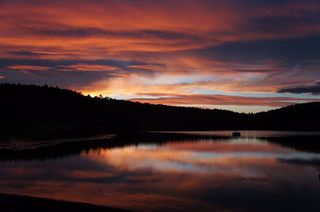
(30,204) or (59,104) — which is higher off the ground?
(59,104)

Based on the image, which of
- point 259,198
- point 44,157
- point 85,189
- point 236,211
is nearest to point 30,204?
point 85,189

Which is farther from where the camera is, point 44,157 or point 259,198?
point 44,157

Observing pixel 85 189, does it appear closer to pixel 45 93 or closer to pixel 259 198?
pixel 259 198

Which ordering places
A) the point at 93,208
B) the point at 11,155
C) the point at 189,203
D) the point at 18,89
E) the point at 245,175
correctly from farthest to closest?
the point at 18,89 < the point at 11,155 < the point at 245,175 < the point at 189,203 < the point at 93,208

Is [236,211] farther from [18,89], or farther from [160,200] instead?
[18,89]

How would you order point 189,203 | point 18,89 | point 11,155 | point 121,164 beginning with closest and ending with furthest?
point 189,203
point 121,164
point 11,155
point 18,89

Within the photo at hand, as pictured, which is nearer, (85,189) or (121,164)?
(85,189)

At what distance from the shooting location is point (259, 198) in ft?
92.5

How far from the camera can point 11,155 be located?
5419cm

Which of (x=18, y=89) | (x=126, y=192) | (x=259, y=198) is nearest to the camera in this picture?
(x=259, y=198)

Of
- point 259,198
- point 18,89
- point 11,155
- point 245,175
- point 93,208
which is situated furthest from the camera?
point 18,89

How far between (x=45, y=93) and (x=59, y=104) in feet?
38.8

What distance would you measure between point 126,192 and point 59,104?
551 ft

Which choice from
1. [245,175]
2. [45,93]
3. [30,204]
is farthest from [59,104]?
[30,204]
